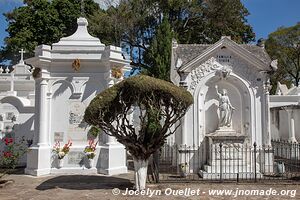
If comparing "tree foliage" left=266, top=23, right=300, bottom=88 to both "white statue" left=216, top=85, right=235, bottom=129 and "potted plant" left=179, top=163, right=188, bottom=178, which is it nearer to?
"white statue" left=216, top=85, right=235, bottom=129

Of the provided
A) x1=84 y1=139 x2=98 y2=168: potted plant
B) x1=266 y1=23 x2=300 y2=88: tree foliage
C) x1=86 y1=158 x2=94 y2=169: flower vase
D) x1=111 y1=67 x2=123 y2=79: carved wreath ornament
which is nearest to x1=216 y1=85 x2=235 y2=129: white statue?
x1=111 y1=67 x2=123 y2=79: carved wreath ornament

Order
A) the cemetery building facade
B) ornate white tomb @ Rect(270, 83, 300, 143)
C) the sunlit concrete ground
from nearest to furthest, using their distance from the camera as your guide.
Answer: the sunlit concrete ground < the cemetery building facade < ornate white tomb @ Rect(270, 83, 300, 143)

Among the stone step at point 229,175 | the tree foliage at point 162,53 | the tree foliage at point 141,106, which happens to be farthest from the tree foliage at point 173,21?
the tree foliage at point 141,106

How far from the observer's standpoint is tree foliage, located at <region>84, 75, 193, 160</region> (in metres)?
8.77

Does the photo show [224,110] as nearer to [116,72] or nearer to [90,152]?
[116,72]

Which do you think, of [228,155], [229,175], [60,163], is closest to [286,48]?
[228,155]

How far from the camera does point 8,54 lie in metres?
39.4

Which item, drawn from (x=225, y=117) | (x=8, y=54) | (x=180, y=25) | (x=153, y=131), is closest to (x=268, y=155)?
(x=225, y=117)

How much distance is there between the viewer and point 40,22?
33062mm

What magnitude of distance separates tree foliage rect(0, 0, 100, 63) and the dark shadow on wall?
23.5 m

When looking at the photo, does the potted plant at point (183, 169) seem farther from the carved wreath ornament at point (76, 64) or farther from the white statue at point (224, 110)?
the carved wreath ornament at point (76, 64)

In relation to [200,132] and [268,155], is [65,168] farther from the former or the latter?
[268,155]

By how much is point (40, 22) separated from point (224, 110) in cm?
2616

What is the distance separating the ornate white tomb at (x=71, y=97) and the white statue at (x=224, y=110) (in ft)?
14.0
